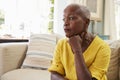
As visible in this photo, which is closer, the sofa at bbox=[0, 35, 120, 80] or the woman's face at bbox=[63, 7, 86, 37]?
the woman's face at bbox=[63, 7, 86, 37]

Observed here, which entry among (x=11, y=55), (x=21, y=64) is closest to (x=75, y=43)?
(x=11, y=55)

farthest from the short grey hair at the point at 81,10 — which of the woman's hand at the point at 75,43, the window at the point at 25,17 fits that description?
the window at the point at 25,17

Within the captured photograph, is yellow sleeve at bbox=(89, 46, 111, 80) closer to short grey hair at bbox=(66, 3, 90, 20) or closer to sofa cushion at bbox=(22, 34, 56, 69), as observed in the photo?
short grey hair at bbox=(66, 3, 90, 20)

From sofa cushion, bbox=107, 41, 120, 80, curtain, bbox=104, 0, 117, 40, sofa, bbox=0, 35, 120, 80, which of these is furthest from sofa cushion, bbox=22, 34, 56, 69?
curtain, bbox=104, 0, 117, 40

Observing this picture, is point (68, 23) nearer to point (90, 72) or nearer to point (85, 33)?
point (85, 33)

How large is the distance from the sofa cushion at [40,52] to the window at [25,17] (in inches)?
35.7

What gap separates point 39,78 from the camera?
2039 mm

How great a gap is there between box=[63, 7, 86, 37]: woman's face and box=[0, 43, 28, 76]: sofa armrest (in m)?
1.32

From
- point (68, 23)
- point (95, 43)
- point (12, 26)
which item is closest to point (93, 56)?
point (95, 43)

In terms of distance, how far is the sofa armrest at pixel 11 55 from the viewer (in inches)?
91.4

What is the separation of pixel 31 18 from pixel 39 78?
196 cm

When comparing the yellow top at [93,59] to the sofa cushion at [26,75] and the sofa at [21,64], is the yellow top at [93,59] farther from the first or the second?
the sofa cushion at [26,75]

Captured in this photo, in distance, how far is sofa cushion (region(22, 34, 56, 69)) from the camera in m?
2.47

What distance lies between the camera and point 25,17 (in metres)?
3.80
